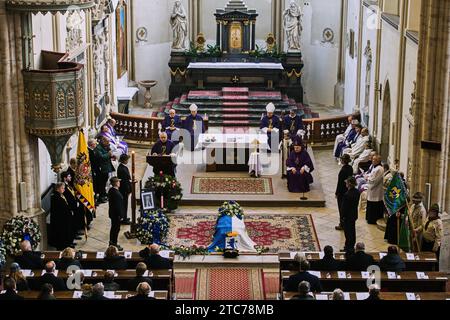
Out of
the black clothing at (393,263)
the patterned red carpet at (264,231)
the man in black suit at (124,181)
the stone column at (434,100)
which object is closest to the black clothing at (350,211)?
the patterned red carpet at (264,231)

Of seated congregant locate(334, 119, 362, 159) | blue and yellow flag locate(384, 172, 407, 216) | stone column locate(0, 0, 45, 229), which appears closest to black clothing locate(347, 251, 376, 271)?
blue and yellow flag locate(384, 172, 407, 216)

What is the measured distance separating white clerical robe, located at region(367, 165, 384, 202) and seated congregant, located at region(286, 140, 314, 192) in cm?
215

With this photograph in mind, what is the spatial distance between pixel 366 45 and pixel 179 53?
778cm

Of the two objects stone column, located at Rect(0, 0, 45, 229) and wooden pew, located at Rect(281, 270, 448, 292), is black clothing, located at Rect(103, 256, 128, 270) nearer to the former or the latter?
wooden pew, located at Rect(281, 270, 448, 292)

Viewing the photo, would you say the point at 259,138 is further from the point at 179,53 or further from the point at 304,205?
the point at 179,53

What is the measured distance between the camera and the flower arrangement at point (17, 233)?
14250 millimetres

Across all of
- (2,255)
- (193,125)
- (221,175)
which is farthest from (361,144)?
(2,255)

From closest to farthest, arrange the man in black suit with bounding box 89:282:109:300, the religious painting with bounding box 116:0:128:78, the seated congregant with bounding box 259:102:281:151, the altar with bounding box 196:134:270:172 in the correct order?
1. the man in black suit with bounding box 89:282:109:300
2. the altar with bounding box 196:134:270:172
3. the seated congregant with bounding box 259:102:281:151
4. the religious painting with bounding box 116:0:128:78

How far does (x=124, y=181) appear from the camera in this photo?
57.7 feet

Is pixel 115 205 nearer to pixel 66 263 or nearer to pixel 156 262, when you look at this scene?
pixel 156 262

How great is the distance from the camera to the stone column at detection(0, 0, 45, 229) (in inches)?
560

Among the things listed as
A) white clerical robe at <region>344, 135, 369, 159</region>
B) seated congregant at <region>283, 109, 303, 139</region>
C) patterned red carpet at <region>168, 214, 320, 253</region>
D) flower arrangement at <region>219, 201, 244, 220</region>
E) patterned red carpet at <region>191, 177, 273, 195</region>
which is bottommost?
patterned red carpet at <region>168, 214, 320, 253</region>

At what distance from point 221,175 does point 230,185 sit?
2.84 ft
